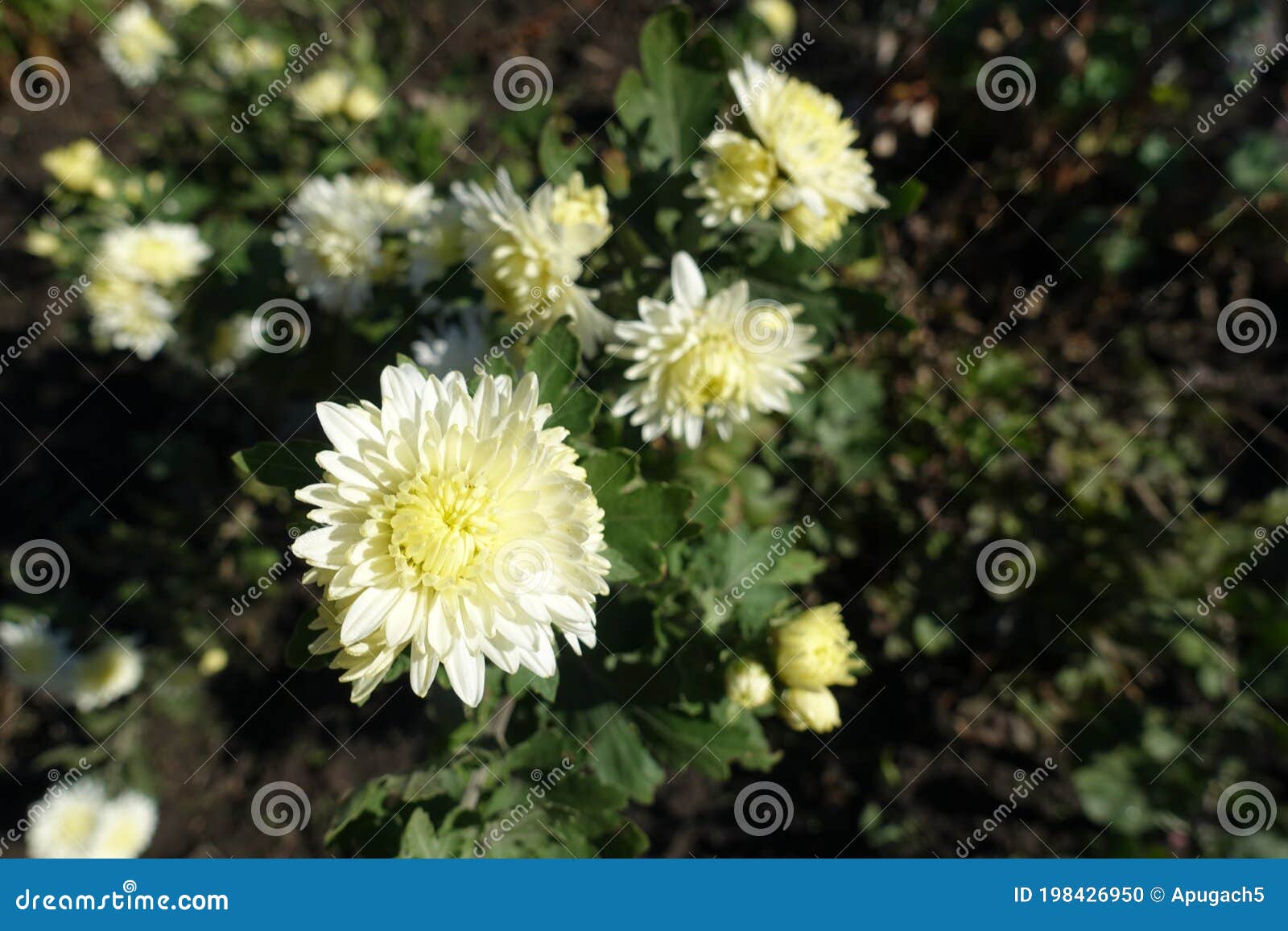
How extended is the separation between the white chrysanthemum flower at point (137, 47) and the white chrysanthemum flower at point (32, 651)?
7.60 ft

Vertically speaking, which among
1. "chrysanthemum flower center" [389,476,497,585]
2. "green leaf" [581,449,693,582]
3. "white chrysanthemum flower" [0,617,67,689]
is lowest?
"white chrysanthemum flower" [0,617,67,689]

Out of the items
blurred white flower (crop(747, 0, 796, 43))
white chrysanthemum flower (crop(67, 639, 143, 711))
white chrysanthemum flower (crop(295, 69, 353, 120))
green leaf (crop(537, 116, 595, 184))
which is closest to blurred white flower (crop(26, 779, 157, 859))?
white chrysanthemum flower (crop(67, 639, 143, 711))

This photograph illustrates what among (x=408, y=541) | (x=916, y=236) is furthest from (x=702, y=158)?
(x=916, y=236)

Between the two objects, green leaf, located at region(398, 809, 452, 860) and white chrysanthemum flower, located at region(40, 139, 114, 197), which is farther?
white chrysanthemum flower, located at region(40, 139, 114, 197)

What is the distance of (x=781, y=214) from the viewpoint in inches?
70.3

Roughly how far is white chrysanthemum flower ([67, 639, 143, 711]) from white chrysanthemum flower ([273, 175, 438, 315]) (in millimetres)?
1776

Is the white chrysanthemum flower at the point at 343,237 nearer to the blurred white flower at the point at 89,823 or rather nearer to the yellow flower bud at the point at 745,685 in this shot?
the yellow flower bud at the point at 745,685

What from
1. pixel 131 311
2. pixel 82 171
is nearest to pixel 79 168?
pixel 82 171

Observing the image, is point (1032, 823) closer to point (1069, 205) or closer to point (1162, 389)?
point (1162, 389)

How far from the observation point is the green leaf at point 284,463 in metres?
1.33

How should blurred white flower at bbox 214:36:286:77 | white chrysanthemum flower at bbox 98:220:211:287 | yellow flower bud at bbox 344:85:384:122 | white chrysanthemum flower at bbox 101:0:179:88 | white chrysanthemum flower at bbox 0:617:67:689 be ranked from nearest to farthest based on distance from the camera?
1. white chrysanthemum flower at bbox 98:220:211:287
2. yellow flower bud at bbox 344:85:384:122
3. white chrysanthemum flower at bbox 0:617:67:689
4. blurred white flower at bbox 214:36:286:77
5. white chrysanthemum flower at bbox 101:0:179:88

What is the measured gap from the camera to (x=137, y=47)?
3.33 meters

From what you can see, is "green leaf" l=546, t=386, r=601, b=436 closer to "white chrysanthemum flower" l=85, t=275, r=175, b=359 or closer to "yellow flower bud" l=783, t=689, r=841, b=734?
"yellow flower bud" l=783, t=689, r=841, b=734

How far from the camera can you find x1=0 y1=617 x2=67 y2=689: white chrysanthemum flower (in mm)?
3014
